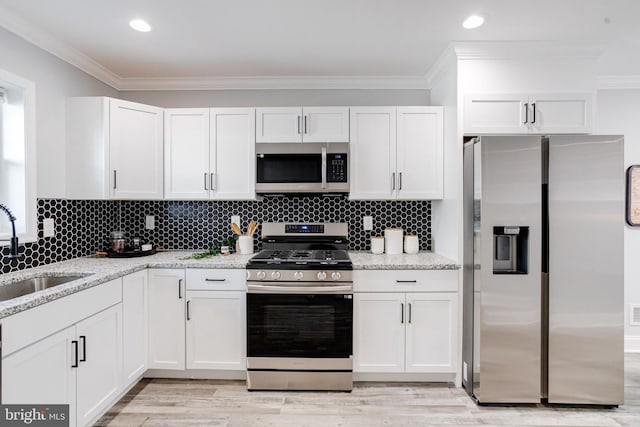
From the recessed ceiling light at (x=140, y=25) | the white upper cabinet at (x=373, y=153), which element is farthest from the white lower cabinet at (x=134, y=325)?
the white upper cabinet at (x=373, y=153)

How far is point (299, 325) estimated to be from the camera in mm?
2570

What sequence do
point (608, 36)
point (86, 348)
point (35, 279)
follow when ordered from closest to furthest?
point (86, 348) → point (35, 279) → point (608, 36)

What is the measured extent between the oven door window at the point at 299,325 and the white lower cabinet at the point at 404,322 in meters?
0.14

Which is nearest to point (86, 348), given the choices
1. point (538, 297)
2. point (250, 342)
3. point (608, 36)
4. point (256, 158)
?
point (250, 342)

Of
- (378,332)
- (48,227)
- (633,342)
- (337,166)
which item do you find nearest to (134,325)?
(48,227)

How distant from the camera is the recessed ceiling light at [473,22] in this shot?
2221 millimetres

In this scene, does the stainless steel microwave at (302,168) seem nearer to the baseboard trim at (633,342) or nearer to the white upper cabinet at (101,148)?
the white upper cabinet at (101,148)

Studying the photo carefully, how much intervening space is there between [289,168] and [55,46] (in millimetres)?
1953

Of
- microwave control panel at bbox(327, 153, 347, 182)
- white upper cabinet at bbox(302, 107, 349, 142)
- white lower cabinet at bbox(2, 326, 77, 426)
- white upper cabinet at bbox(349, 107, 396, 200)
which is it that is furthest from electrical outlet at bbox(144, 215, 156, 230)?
white upper cabinet at bbox(349, 107, 396, 200)

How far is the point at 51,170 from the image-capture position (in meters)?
2.60

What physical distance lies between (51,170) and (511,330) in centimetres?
353

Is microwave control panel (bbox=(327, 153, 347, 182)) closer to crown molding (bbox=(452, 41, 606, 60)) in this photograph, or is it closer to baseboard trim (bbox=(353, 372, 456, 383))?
crown molding (bbox=(452, 41, 606, 60))

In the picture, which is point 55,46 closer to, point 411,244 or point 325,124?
point 325,124

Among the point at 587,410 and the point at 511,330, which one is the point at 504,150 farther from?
the point at 587,410
